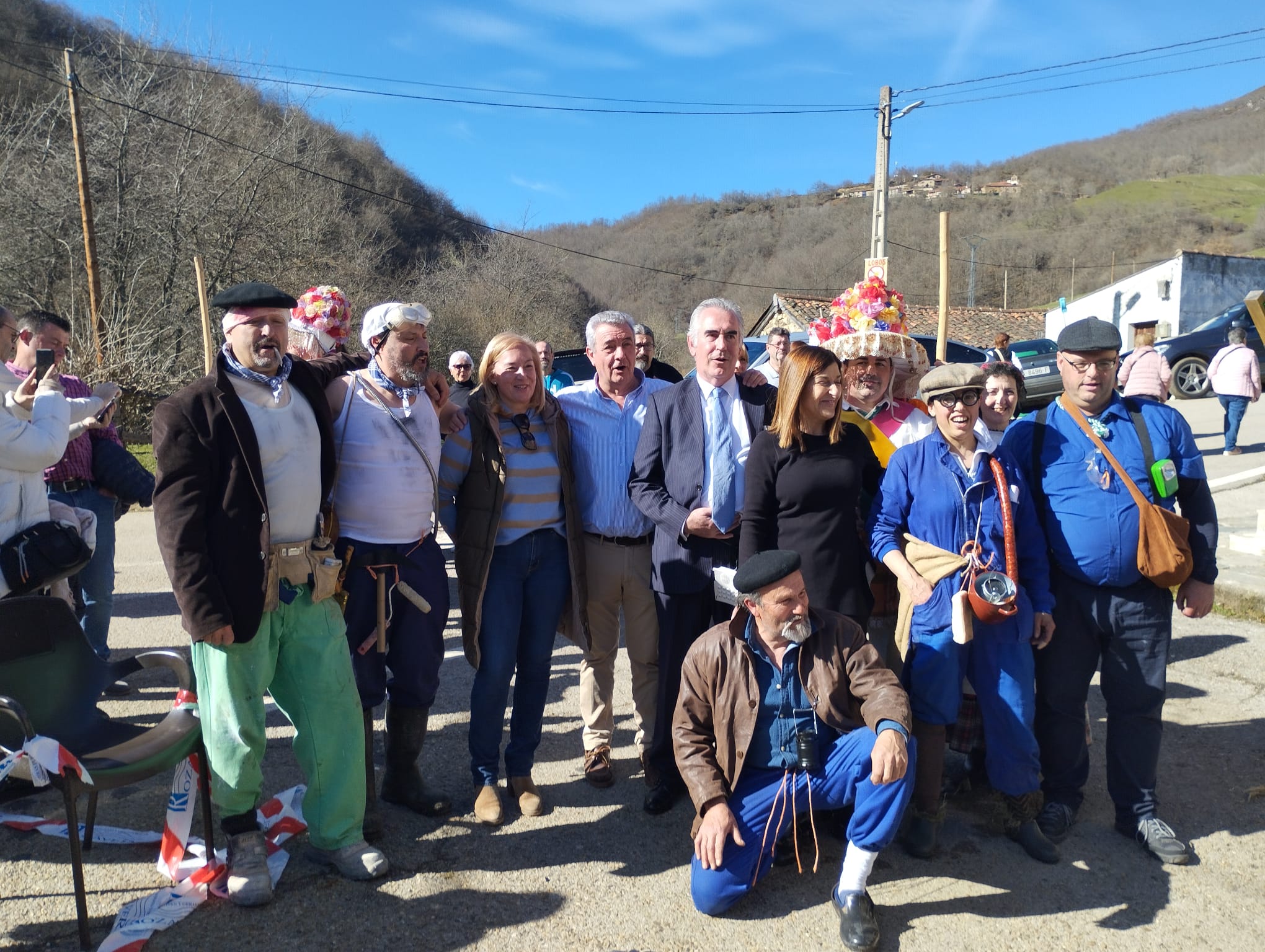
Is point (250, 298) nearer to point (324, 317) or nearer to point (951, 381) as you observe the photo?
point (324, 317)

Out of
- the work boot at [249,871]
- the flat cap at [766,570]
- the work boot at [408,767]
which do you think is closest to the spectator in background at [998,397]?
the flat cap at [766,570]

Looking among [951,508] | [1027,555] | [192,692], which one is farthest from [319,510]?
[1027,555]

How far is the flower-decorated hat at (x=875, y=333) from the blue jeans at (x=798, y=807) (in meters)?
1.63

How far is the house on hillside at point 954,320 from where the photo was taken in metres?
36.7

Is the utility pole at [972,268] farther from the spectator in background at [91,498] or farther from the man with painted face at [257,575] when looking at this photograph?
the man with painted face at [257,575]

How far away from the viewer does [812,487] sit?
321 centimetres

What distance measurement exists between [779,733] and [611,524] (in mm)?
1129

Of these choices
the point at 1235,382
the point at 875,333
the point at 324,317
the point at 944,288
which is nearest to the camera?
the point at 875,333

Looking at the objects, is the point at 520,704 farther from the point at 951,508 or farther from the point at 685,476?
the point at 951,508

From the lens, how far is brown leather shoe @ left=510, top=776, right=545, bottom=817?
3.47m

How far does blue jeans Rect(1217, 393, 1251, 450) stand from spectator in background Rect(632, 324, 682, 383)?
9072 mm

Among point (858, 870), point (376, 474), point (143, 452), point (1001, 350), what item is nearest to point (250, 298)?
A: point (376, 474)

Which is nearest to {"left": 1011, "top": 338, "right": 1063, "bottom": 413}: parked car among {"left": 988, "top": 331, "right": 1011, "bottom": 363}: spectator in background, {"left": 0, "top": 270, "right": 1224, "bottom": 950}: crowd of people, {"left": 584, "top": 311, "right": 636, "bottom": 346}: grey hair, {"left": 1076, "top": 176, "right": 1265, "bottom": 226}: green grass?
{"left": 988, "top": 331, "right": 1011, "bottom": 363}: spectator in background

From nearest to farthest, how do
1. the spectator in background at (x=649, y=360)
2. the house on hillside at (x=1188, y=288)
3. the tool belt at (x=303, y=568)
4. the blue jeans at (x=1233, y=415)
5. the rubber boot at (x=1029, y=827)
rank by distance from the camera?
the tool belt at (x=303, y=568), the rubber boot at (x=1029, y=827), the spectator in background at (x=649, y=360), the blue jeans at (x=1233, y=415), the house on hillside at (x=1188, y=288)
